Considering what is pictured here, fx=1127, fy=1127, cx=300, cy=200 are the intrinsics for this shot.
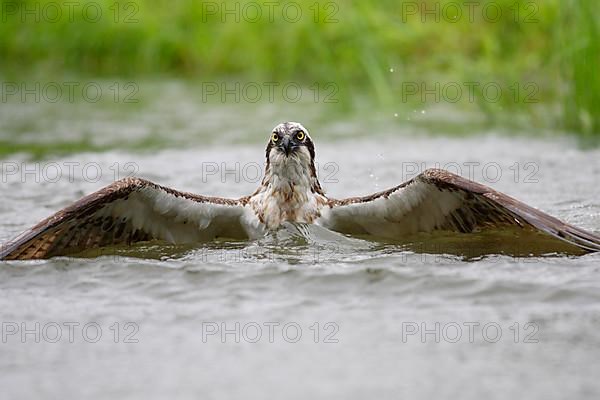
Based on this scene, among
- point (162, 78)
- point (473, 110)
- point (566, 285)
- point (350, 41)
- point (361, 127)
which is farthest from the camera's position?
point (162, 78)

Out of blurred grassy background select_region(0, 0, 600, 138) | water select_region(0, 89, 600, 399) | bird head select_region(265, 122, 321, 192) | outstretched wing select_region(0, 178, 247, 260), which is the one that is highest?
blurred grassy background select_region(0, 0, 600, 138)

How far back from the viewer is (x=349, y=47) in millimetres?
15023

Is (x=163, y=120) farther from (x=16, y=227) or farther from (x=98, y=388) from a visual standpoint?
(x=98, y=388)

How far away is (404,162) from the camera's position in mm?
10992

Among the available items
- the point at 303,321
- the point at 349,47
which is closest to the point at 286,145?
the point at 303,321

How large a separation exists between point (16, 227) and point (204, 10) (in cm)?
942

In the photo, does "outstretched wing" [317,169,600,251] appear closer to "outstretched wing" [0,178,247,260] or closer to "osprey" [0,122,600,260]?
"osprey" [0,122,600,260]

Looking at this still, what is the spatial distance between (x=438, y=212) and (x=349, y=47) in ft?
25.9

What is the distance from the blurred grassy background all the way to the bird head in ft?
12.3

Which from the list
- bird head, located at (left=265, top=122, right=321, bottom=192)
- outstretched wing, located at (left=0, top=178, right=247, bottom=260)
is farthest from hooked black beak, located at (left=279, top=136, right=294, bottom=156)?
outstretched wing, located at (left=0, top=178, right=247, bottom=260)

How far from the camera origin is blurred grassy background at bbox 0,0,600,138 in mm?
11477

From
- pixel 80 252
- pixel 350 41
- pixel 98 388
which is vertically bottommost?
pixel 98 388

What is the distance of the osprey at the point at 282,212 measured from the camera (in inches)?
274

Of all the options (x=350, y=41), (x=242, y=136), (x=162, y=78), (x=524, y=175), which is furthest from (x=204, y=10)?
(x=524, y=175)
